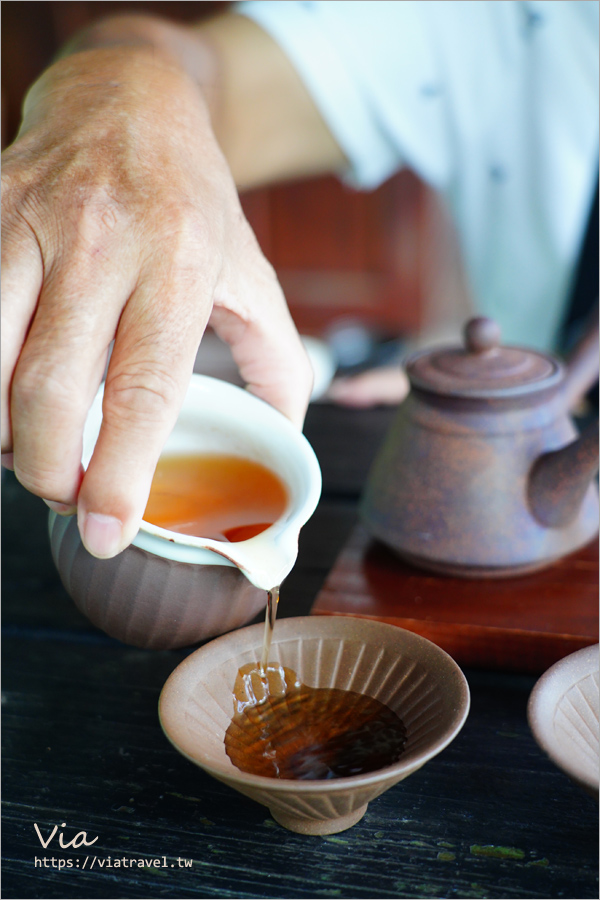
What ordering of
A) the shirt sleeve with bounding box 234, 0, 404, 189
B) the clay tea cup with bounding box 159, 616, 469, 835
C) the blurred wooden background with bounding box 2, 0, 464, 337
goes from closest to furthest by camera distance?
the clay tea cup with bounding box 159, 616, 469, 835
the shirt sleeve with bounding box 234, 0, 404, 189
the blurred wooden background with bounding box 2, 0, 464, 337

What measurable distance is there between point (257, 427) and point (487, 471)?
9.1 inches

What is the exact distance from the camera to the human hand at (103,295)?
511mm

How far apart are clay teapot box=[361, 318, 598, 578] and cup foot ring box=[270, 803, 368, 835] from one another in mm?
284

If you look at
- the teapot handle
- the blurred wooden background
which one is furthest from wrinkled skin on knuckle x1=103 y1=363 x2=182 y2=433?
the blurred wooden background

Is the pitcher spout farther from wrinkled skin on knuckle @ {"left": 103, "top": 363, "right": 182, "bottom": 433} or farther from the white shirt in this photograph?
the white shirt

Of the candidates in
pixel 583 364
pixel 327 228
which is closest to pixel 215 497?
pixel 583 364

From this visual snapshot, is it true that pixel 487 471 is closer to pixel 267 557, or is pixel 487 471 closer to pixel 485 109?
pixel 267 557

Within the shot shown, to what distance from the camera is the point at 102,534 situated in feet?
1.70

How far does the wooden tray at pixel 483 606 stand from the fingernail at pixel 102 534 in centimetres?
26

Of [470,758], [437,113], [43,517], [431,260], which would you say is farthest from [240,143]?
[431,260]

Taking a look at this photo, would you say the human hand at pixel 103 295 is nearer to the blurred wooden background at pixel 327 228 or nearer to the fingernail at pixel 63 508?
the fingernail at pixel 63 508

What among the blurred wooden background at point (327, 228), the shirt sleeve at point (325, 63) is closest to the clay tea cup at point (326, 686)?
the shirt sleeve at point (325, 63)

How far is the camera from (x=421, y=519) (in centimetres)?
76

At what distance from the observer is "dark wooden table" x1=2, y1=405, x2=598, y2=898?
48 centimetres
